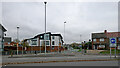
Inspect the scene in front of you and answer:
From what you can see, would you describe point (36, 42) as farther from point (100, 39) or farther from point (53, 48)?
point (100, 39)

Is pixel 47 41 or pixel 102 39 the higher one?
pixel 102 39

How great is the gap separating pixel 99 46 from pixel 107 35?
23.3 ft

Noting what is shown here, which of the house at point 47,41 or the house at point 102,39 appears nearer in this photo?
the house at point 102,39

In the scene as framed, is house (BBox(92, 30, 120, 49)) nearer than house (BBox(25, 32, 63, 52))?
Yes

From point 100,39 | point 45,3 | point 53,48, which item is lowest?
point 53,48

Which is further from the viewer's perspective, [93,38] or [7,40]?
[7,40]

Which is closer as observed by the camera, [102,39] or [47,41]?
[102,39]

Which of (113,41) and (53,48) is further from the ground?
(113,41)

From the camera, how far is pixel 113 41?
22.6 m

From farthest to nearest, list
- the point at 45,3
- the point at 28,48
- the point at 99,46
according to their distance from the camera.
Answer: the point at 99,46, the point at 28,48, the point at 45,3

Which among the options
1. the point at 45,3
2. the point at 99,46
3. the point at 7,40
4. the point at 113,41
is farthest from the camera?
the point at 7,40

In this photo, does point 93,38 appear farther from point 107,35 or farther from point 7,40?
point 7,40

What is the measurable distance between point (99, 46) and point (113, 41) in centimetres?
4915

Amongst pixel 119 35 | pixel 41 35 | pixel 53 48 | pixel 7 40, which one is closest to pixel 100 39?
pixel 119 35
